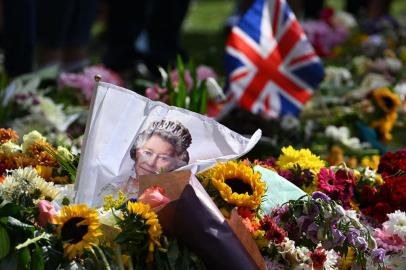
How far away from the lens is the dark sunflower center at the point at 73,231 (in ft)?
6.03

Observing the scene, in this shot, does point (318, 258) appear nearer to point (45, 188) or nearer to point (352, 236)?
point (352, 236)

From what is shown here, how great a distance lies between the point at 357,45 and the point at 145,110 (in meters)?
4.33

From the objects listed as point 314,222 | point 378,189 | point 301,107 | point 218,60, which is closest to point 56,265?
point 314,222

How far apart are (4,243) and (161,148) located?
46cm

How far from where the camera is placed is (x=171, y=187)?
2.00m

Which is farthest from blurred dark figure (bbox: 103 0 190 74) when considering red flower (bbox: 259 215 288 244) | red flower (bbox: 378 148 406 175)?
red flower (bbox: 259 215 288 244)

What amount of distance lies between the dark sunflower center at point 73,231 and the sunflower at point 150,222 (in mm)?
108

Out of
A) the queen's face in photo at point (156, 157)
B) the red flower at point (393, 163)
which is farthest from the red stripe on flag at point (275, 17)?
the queen's face in photo at point (156, 157)

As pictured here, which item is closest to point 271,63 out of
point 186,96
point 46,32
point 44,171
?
point 186,96

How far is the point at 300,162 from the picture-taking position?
8.20 ft

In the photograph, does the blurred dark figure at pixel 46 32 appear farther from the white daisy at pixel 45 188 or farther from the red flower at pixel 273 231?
the red flower at pixel 273 231

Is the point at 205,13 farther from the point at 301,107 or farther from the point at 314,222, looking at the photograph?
the point at 314,222

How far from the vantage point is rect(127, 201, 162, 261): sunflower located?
187cm

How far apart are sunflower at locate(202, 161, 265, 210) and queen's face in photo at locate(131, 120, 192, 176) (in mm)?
101
